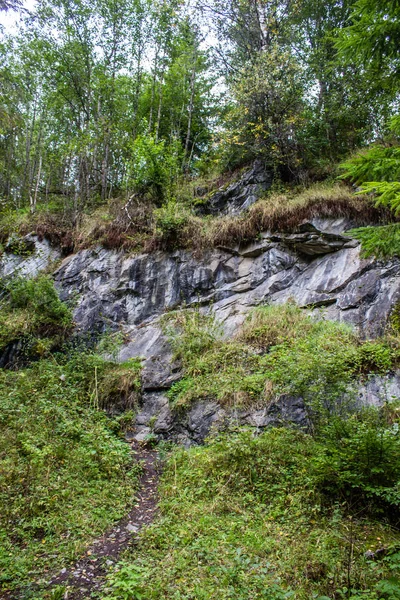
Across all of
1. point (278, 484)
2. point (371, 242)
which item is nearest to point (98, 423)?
point (278, 484)

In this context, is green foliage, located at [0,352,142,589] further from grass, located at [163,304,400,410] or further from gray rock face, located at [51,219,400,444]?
grass, located at [163,304,400,410]

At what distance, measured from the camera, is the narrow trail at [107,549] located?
3.16 meters

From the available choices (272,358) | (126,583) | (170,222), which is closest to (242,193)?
(170,222)

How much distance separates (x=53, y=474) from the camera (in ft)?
15.8

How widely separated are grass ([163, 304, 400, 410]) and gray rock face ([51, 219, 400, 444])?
29 centimetres

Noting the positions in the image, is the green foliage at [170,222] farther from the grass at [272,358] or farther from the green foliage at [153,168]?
the grass at [272,358]

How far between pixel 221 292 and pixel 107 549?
6.62 metres

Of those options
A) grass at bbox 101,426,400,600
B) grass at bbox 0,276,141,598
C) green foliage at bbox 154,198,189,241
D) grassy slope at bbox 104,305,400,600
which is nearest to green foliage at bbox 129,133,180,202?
green foliage at bbox 154,198,189,241

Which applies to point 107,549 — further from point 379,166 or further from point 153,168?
point 153,168

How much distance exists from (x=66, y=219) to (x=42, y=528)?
10.6 m

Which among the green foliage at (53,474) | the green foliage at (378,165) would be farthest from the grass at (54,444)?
the green foliage at (378,165)

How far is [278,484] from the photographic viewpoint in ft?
14.5

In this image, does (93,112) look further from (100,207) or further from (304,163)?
(304,163)

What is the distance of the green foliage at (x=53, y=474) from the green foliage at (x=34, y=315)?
1552 mm
